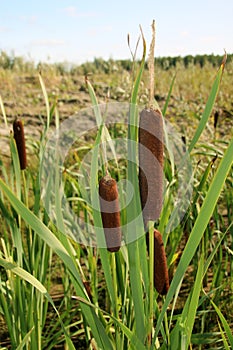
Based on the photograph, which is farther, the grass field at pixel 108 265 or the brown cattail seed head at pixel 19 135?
the brown cattail seed head at pixel 19 135

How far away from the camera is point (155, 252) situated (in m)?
0.70

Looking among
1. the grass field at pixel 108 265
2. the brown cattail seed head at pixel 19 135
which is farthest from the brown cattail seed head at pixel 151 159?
the brown cattail seed head at pixel 19 135

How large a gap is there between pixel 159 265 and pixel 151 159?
0.17 metres

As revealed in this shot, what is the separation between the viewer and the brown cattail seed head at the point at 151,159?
2.01ft

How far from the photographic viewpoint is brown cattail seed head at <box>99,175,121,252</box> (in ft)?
2.20

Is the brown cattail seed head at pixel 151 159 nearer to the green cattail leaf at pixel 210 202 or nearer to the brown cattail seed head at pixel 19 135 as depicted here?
the green cattail leaf at pixel 210 202

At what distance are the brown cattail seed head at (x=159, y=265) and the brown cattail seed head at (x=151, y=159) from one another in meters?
0.07

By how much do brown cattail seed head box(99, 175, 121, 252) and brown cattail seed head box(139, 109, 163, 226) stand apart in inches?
2.2

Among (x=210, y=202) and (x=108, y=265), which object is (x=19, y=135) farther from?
(x=210, y=202)

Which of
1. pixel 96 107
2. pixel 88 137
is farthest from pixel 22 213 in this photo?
pixel 88 137

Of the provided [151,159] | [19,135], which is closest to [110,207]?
[151,159]

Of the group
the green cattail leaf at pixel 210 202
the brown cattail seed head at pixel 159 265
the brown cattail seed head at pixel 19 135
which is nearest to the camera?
the green cattail leaf at pixel 210 202

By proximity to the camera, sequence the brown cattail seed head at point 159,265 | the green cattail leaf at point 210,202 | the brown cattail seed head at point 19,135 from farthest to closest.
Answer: the brown cattail seed head at point 19,135 < the brown cattail seed head at point 159,265 < the green cattail leaf at point 210,202

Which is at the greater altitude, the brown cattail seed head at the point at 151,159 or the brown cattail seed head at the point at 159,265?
→ the brown cattail seed head at the point at 151,159
